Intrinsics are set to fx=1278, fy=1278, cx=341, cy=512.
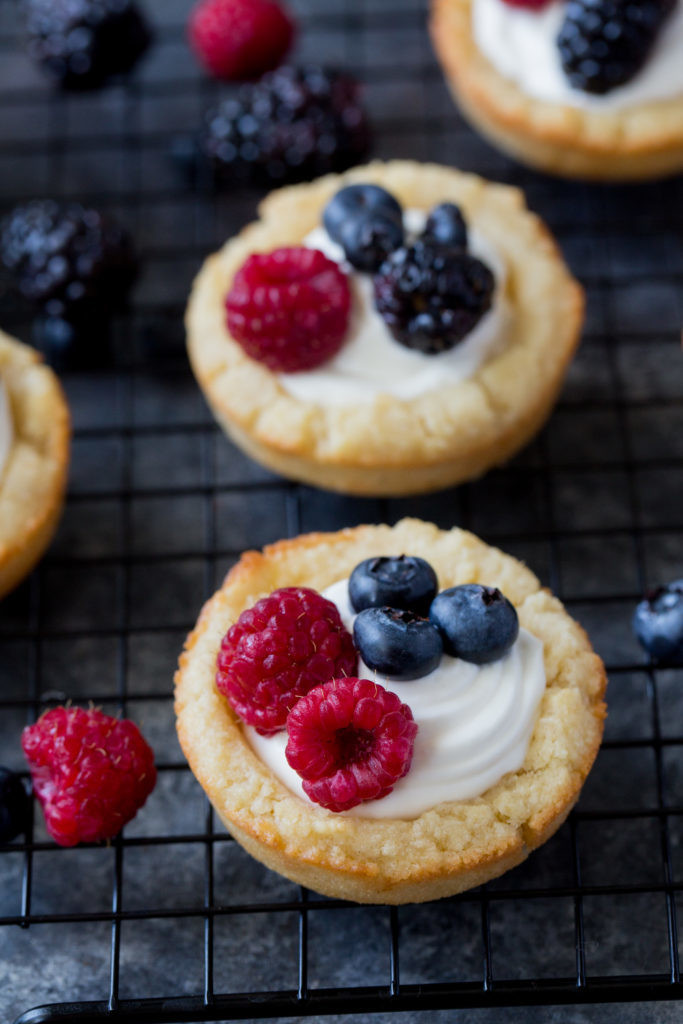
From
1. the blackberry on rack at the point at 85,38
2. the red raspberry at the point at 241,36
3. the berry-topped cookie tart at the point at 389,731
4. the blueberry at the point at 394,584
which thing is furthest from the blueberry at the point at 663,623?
the blackberry on rack at the point at 85,38

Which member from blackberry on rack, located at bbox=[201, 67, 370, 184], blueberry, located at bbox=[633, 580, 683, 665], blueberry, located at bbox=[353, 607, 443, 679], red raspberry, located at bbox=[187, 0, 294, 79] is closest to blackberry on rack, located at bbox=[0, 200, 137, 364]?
blackberry on rack, located at bbox=[201, 67, 370, 184]

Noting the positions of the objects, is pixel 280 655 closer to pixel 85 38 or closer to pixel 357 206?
pixel 357 206

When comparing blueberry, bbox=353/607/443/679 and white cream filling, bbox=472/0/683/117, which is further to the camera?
white cream filling, bbox=472/0/683/117

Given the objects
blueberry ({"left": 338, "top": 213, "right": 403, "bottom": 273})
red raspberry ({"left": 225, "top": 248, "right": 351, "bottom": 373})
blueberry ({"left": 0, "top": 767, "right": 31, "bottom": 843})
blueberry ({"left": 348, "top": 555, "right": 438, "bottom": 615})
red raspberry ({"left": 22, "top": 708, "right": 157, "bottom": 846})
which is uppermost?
blueberry ({"left": 338, "top": 213, "right": 403, "bottom": 273})

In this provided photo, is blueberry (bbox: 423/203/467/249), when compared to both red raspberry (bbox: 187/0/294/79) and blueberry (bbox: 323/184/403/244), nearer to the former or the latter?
blueberry (bbox: 323/184/403/244)

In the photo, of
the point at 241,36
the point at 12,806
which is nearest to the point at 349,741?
the point at 12,806
